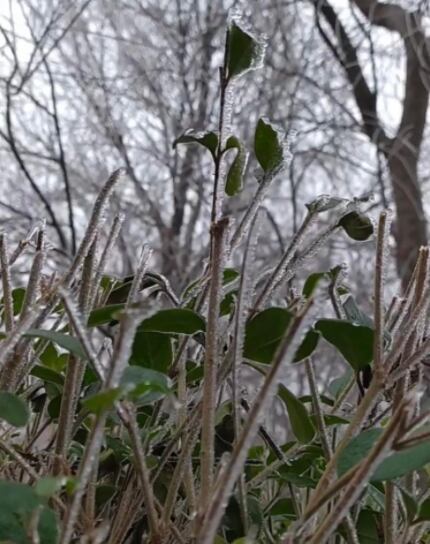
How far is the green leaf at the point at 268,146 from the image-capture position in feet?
1.20

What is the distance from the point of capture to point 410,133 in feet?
8.73

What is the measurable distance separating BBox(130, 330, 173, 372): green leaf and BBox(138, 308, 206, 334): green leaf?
0.9 inches

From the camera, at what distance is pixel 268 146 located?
1.21 feet

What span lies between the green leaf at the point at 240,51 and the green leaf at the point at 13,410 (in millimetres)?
186

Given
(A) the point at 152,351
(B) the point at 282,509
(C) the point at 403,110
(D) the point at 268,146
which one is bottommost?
(B) the point at 282,509

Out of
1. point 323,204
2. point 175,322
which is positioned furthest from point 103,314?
point 323,204

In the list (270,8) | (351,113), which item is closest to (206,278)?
(270,8)

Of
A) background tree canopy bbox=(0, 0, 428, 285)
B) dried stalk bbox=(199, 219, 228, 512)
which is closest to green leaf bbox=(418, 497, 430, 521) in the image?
dried stalk bbox=(199, 219, 228, 512)

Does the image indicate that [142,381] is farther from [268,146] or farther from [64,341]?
[268,146]

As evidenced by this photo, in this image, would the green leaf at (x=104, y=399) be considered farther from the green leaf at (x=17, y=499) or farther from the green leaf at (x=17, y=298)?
the green leaf at (x=17, y=298)

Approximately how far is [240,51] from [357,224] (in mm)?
114

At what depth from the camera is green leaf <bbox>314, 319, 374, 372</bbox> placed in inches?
13.3

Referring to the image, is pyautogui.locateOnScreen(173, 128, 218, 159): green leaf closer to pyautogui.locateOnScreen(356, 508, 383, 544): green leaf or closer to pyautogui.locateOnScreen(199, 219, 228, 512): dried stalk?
pyautogui.locateOnScreen(199, 219, 228, 512): dried stalk

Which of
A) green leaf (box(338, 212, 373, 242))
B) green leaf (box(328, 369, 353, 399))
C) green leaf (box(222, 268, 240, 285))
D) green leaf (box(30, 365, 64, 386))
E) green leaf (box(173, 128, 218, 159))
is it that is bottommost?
green leaf (box(328, 369, 353, 399))
